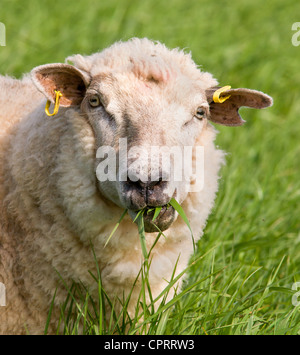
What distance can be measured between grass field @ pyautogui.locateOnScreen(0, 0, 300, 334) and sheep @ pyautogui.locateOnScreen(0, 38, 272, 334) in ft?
0.99

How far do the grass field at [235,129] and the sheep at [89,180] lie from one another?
30cm

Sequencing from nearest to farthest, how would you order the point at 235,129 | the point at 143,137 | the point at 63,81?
the point at 143,137 → the point at 63,81 → the point at 235,129

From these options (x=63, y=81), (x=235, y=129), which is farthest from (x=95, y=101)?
(x=235, y=129)

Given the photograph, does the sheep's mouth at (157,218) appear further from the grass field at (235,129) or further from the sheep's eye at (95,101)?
the sheep's eye at (95,101)

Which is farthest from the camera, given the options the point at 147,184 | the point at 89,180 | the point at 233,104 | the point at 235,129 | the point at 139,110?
the point at 235,129

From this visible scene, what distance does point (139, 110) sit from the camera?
3.05m

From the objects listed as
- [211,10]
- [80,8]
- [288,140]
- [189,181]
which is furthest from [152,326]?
[211,10]

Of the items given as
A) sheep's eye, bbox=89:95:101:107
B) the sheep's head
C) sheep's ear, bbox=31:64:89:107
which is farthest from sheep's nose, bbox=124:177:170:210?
sheep's ear, bbox=31:64:89:107

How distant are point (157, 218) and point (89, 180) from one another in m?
0.41

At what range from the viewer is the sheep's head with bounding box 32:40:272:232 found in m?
2.85

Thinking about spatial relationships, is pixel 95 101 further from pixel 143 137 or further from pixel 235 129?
pixel 235 129

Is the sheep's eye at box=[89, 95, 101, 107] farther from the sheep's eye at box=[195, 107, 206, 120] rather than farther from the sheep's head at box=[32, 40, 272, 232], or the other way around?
the sheep's eye at box=[195, 107, 206, 120]

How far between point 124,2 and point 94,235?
4.90 meters

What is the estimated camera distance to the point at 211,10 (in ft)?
27.5
